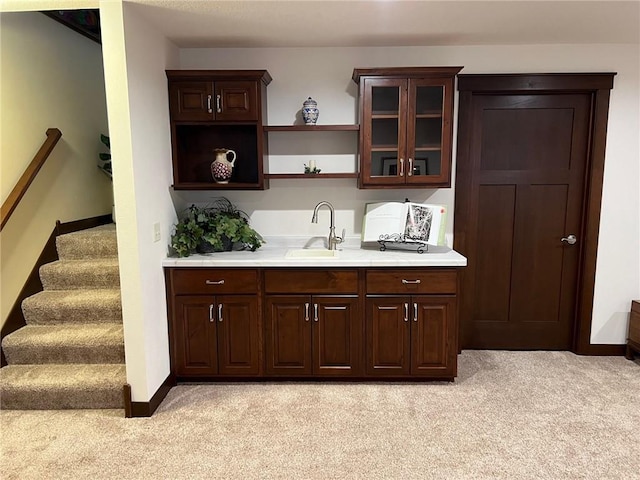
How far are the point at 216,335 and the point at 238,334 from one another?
146mm

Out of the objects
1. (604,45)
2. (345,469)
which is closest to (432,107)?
(604,45)

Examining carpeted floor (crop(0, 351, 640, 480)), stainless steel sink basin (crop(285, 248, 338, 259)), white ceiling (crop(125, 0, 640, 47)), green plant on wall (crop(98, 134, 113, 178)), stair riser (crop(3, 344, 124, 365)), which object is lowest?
carpeted floor (crop(0, 351, 640, 480))

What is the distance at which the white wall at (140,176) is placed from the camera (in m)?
2.27

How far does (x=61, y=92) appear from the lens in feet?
11.4

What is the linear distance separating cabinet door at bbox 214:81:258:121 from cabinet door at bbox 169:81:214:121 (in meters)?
0.06

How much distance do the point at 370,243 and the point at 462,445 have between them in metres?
1.50

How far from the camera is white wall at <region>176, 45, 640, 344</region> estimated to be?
3068 millimetres

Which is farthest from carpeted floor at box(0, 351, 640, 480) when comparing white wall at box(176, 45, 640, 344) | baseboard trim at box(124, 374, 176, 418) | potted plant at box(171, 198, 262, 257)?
potted plant at box(171, 198, 262, 257)

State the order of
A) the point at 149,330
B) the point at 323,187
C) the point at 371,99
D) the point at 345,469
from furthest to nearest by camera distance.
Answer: the point at 323,187, the point at 371,99, the point at 149,330, the point at 345,469

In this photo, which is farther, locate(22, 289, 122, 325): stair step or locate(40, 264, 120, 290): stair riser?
locate(40, 264, 120, 290): stair riser

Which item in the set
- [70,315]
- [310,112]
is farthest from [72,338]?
[310,112]

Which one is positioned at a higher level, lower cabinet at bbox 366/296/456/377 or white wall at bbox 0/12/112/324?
white wall at bbox 0/12/112/324

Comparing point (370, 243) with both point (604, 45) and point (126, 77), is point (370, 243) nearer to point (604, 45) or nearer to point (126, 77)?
point (126, 77)

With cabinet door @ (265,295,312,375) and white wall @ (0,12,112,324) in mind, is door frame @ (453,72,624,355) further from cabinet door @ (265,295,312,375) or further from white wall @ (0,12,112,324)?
white wall @ (0,12,112,324)
